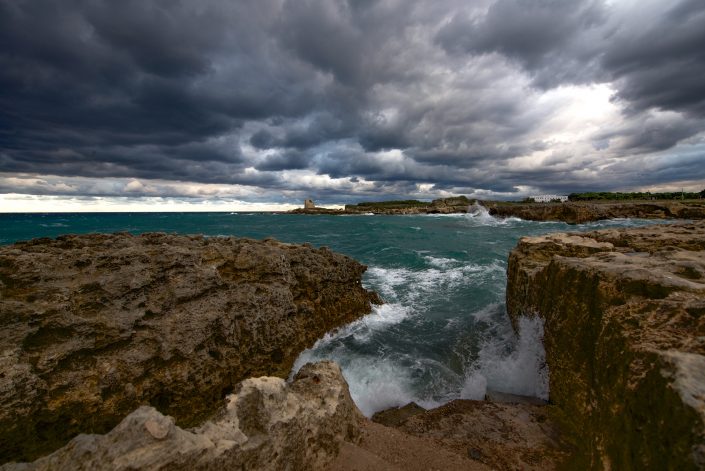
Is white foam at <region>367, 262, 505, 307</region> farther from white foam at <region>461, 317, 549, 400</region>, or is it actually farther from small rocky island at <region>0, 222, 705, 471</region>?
small rocky island at <region>0, 222, 705, 471</region>

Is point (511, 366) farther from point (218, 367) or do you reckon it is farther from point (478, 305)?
point (218, 367)

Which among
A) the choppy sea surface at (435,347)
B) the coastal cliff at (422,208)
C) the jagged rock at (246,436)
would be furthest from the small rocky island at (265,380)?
the coastal cliff at (422,208)

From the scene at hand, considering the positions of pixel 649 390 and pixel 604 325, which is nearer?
pixel 649 390

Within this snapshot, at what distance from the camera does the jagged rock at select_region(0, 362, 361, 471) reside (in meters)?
2.77

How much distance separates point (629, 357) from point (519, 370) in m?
4.83

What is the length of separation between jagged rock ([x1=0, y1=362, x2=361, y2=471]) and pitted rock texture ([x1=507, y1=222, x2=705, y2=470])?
10.1 ft

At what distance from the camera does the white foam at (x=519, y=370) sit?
23.1 feet

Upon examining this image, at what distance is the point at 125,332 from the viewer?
532 centimetres

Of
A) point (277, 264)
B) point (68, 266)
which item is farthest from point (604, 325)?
point (68, 266)

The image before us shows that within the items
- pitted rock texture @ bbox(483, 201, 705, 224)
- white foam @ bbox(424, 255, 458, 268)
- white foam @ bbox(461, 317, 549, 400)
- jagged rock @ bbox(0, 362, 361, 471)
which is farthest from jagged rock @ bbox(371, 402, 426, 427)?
pitted rock texture @ bbox(483, 201, 705, 224)

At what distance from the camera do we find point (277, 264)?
905 centimetres

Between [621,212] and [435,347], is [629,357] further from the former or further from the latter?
[621,212]

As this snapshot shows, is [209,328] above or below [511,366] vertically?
above

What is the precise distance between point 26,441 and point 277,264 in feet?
18.5
